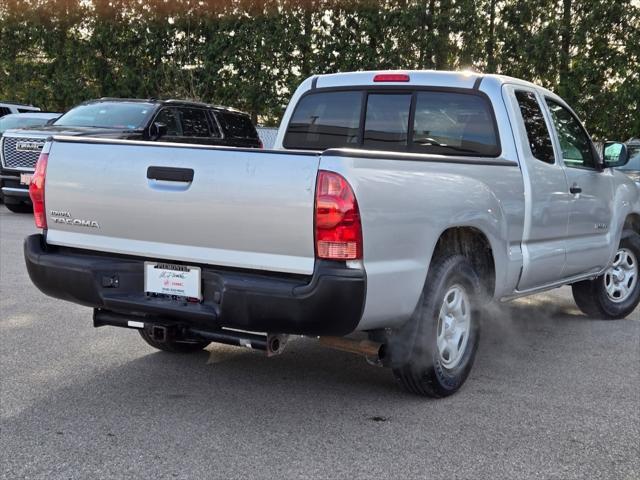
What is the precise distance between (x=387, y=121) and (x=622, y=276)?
2.98 m

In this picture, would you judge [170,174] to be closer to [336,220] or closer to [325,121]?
[336,220]

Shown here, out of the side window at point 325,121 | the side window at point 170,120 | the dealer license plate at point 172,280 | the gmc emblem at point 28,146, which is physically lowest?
the gmc emblem at point 28,146

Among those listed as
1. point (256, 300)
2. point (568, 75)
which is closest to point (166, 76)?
point (568, 75)

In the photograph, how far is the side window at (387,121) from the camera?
5.51 meters

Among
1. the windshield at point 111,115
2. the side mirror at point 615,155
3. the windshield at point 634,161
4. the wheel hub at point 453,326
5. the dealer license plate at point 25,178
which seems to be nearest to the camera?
the wheel hub at point 453,326

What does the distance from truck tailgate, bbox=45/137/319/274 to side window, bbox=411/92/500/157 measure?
6.30ft

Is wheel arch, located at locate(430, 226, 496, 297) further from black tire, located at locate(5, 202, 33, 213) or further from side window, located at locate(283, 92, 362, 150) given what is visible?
black tire, located at locate(5, 202, 33, 213)

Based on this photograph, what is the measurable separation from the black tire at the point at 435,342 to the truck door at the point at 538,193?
83 cm

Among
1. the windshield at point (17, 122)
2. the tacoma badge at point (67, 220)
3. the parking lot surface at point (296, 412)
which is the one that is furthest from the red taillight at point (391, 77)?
the windshield at point (17, 122)

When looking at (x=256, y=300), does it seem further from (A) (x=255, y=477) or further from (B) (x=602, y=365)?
(B) (x=602, y=365)

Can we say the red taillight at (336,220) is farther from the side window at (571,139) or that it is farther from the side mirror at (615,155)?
the side mirror at (615,155)

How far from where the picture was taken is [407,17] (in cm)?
2467

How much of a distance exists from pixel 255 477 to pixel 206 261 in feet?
3.55

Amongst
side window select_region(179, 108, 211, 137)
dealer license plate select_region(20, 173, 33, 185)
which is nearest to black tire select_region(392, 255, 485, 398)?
side window select_region(179, 108, 211, 137)
